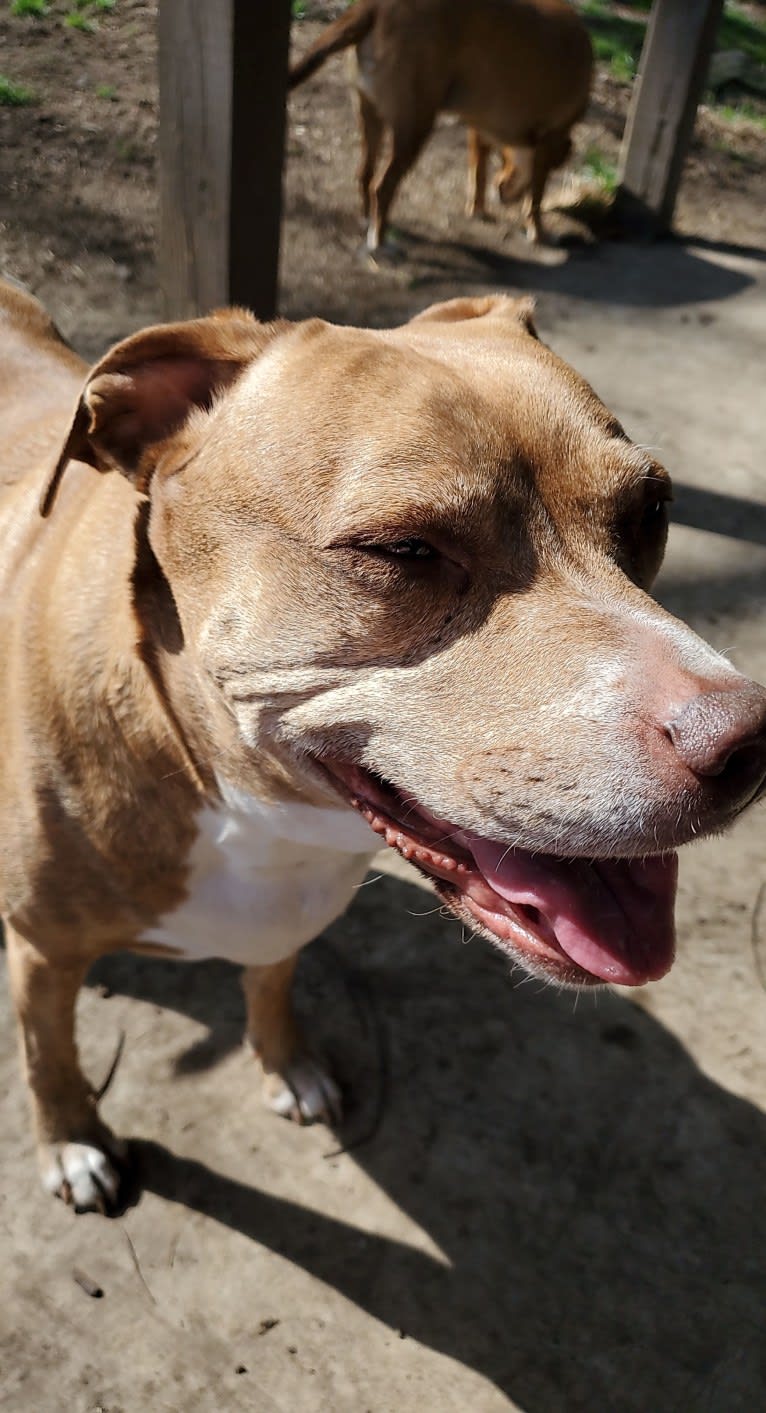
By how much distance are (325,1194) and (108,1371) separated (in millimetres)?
529

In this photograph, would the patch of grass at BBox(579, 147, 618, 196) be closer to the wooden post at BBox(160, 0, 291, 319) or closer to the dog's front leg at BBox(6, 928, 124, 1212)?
the wooden post at BBox(160, 0, 291, 319)

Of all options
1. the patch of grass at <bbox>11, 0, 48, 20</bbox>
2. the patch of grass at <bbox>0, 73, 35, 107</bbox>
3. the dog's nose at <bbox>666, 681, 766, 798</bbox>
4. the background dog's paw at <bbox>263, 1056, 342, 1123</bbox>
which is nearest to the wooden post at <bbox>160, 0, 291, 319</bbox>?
the background dog's paw at <bbox>263, 1056, 342, 1123</bbox>

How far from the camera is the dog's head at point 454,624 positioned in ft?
4.96

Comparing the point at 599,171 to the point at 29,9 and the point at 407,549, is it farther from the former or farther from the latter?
the point at 407,549

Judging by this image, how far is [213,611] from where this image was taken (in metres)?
1.74

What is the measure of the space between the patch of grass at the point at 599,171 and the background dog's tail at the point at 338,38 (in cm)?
175

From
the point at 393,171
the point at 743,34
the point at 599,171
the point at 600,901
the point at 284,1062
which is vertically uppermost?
the point at 743,34

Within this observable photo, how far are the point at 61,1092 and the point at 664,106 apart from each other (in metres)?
6.15

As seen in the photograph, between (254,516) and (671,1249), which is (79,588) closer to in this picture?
(254,516)

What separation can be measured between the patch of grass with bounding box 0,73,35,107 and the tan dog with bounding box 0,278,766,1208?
5175 mm

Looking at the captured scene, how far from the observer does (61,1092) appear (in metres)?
2.37

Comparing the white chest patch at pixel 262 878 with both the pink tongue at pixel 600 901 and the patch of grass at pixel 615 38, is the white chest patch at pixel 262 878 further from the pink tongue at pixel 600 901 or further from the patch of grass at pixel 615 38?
the patch of grass at pixel 615 38

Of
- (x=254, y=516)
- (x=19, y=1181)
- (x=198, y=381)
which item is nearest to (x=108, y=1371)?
(x=19, y=1181)

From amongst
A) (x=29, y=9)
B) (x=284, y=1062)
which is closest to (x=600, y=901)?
(x=284, y=1062)
